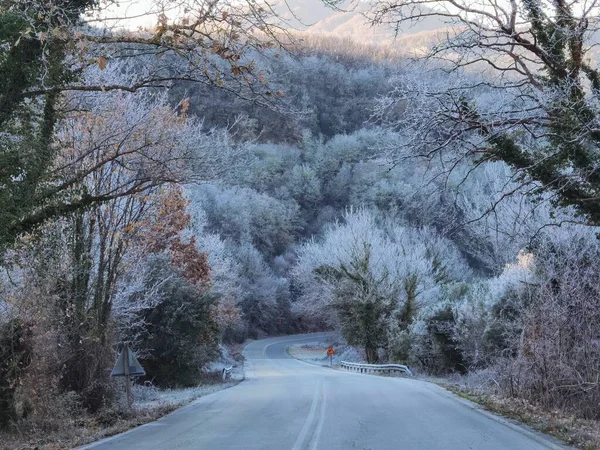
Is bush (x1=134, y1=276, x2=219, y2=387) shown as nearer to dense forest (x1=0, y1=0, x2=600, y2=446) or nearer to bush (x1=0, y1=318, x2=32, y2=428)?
dense forest (x1=0, y1=0, x2=600, y2=446)

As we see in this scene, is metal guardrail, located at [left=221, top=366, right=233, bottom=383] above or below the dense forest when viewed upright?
below

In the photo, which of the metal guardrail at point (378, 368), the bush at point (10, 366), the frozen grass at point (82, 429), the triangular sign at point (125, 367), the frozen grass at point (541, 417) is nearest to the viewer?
the frozen grass at point (541, 417)

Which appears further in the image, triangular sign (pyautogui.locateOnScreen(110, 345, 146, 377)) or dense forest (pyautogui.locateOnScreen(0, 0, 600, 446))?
triangular sign (pyautogui.locateOnScreen(110, 345, 146, 377))

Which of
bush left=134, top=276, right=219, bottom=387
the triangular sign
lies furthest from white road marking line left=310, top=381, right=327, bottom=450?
bush left=134, top=276, right=219, bottom=387

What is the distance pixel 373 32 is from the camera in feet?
38.1

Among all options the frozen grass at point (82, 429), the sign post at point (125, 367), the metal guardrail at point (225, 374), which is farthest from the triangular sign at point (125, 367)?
the metal guardrail at point (225, 374)

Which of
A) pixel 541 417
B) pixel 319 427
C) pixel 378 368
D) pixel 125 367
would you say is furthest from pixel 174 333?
pixel 541 417

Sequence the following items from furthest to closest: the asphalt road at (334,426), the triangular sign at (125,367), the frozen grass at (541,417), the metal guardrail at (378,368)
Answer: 1. the metal guardrail at (378,368)
2. the triangular sign at (125,367)
3. the asphalt road at (334,426)
4. the frozen grass at (541,417)

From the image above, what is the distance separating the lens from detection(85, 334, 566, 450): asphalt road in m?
10.1

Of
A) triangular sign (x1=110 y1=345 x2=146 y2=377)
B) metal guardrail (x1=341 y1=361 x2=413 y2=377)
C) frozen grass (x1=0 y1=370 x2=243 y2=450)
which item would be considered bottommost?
metal guardrail (x1=341 y1=361 x2=413 y2=377)

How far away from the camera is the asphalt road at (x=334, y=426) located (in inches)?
398

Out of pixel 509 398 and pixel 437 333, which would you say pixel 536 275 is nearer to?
pixel 509 398

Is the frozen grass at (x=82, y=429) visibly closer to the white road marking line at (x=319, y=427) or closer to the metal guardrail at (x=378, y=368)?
the white road marking line at (x=319, y=427)

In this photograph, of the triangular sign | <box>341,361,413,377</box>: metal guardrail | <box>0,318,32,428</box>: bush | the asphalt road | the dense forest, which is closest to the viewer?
the dense forest
